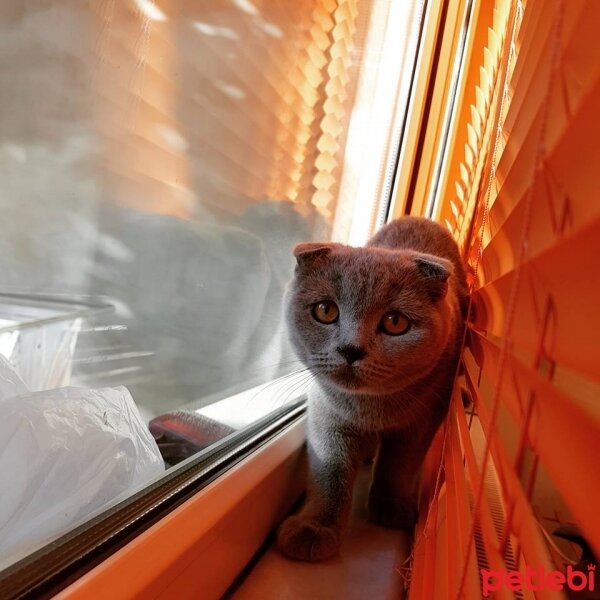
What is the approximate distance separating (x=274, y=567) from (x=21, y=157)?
66cm

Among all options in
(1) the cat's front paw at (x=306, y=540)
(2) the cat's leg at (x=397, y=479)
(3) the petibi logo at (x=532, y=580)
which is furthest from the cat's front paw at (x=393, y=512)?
(3) the petibi logo at (x=532, y=580)

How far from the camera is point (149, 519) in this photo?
0.54 m

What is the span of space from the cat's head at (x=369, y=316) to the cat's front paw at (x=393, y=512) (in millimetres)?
219

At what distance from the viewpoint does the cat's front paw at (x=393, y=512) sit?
95 cm

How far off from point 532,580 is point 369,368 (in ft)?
1.80

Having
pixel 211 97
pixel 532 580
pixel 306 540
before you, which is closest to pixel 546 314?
pixel 532 580

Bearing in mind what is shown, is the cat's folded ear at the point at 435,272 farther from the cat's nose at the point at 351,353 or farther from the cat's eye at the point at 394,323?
the cat's nose at the point at 351,353

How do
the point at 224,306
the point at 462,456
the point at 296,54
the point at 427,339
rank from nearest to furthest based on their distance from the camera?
the point at 462,456
the point at 427,339
the point at 224,306
the point at 296,54

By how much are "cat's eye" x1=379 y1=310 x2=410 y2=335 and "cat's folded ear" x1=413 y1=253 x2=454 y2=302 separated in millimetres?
73

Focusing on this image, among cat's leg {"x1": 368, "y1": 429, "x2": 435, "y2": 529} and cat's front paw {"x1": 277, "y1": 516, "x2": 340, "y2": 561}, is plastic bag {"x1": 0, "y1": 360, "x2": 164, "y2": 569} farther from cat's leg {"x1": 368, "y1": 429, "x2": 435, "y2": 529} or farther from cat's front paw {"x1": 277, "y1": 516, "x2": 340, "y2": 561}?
cat's leg {"x1": 368, "y1": 429, "x2": 435, "y2": 529}

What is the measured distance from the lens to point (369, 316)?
0.90 metres

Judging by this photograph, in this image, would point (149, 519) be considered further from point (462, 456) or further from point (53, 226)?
point (53, 226)

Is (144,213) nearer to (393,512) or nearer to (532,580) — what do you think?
(393,512)

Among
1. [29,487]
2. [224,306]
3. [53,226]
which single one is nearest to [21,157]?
[53,226]
